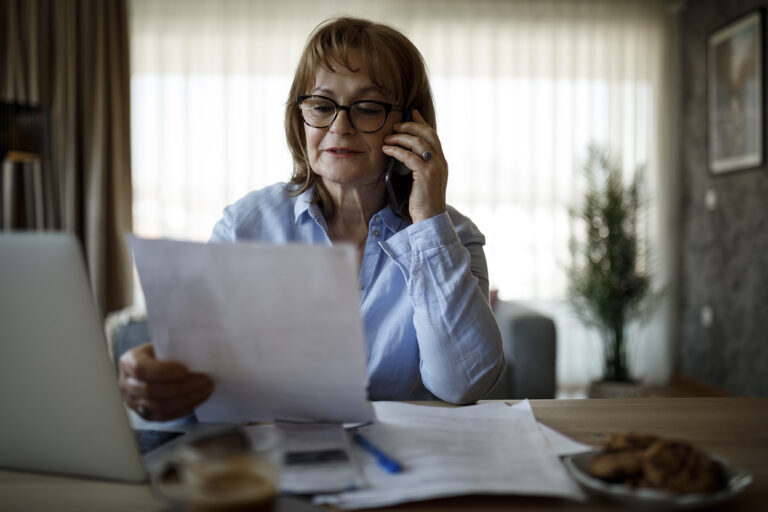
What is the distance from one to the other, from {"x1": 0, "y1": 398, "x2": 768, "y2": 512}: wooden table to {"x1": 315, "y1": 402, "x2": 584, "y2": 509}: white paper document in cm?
1

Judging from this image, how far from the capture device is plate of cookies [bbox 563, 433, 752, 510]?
525mm

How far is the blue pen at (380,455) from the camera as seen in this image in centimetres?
62

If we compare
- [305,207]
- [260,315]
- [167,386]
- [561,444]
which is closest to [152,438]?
[167,386]

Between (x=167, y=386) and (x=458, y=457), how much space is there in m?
0.32

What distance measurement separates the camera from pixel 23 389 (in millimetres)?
613

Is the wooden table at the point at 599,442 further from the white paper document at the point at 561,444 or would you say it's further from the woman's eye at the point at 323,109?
the woman's eye at the point at 323,109

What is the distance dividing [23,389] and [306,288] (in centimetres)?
31

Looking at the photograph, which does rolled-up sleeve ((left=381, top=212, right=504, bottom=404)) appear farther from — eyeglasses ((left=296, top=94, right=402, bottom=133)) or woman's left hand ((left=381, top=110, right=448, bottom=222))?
eyeglasses ((left=296, top=94, right=402, bottom=133))

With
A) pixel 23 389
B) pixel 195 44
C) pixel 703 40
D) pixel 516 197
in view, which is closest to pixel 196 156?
pixel 195 44

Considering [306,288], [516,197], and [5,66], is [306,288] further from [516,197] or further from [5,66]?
[5,66]

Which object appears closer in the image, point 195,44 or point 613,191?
point 613,191

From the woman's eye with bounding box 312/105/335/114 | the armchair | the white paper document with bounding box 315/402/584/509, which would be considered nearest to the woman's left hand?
the woman's eye with bounding box 312/105/335/114

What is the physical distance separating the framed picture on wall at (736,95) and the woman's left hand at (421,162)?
2639mm

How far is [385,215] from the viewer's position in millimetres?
1258
